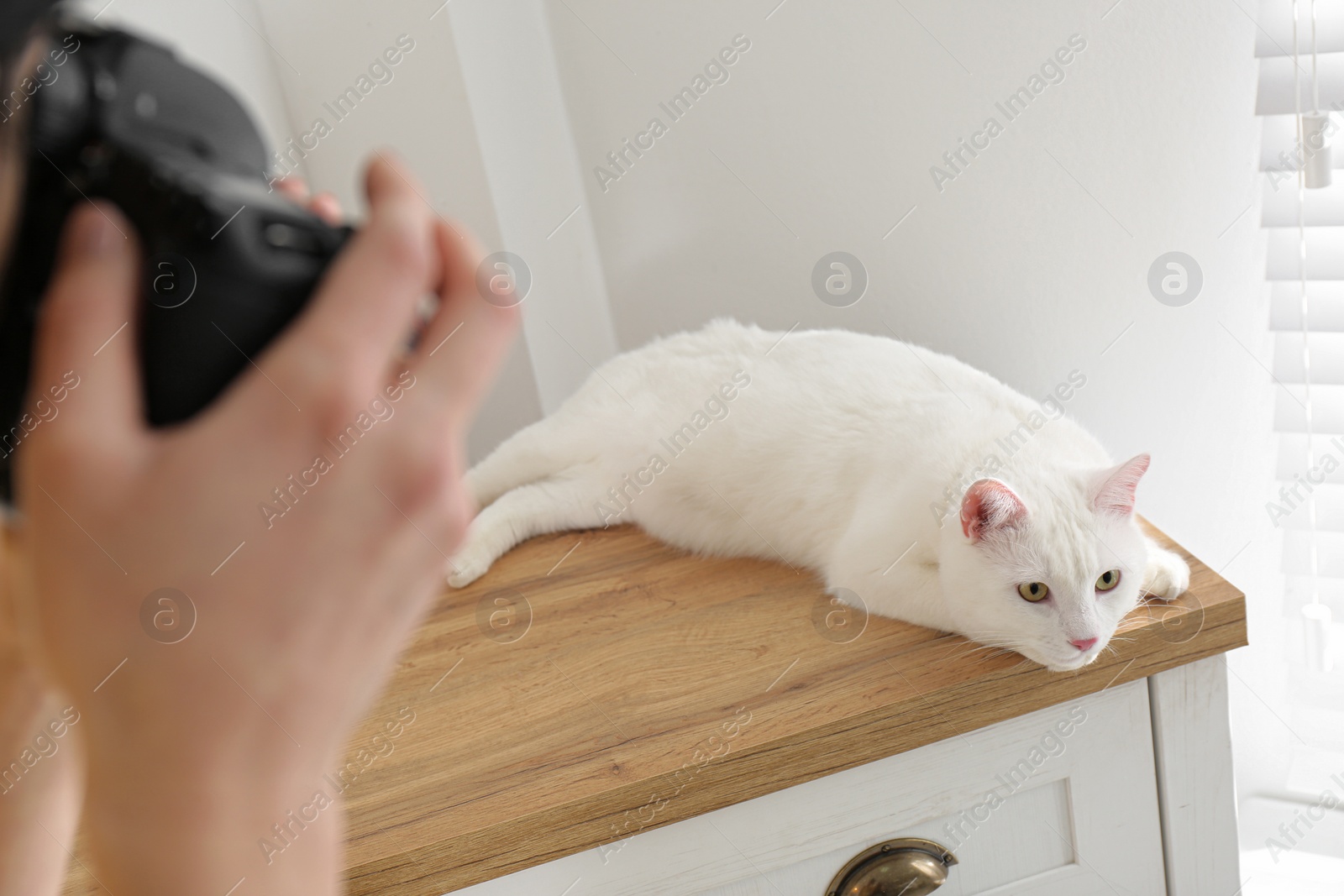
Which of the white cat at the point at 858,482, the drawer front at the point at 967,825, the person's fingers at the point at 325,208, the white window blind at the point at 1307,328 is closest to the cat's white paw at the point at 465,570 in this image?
the white cat at the point at 858,482

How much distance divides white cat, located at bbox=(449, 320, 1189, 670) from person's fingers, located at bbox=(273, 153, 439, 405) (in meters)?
0.64

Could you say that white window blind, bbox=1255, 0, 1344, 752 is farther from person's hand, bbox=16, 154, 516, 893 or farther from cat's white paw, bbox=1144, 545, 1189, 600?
person's hand, bbox=16, 154, 516, 893

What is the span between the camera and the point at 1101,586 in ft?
2.67

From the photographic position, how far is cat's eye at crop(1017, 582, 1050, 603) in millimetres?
808

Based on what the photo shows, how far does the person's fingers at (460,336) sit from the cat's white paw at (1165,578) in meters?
0.74

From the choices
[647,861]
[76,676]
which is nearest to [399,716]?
[647,861]

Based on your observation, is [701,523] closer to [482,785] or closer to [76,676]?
[482,785]

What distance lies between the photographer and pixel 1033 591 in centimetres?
81

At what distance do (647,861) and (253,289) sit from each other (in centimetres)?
62

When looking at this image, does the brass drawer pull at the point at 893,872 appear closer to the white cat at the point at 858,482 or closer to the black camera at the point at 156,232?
the white cat at the point at 858,482

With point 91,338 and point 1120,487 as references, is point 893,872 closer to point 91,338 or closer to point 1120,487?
point 1120,487

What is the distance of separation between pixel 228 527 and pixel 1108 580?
75 centimetres

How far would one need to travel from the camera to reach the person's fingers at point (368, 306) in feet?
0.71

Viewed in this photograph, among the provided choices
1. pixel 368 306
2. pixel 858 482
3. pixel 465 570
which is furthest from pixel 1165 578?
pixel 368 306
